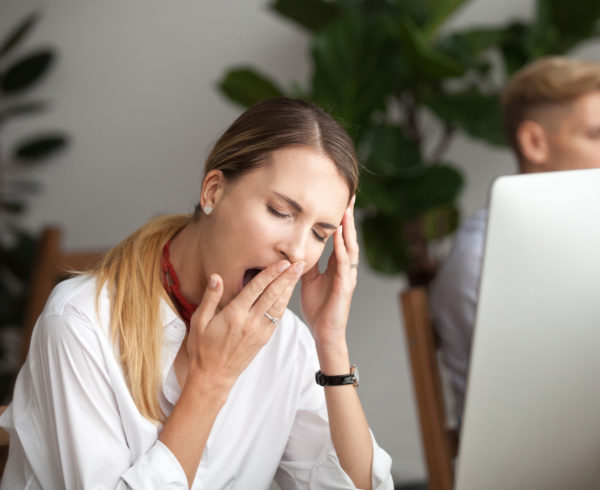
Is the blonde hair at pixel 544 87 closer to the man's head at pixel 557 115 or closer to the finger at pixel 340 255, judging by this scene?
the man's head at pixel 557 115

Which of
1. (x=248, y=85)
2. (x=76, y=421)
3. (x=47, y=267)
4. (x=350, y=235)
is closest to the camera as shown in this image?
(x=76, y=421)

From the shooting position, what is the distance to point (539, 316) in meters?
0.58

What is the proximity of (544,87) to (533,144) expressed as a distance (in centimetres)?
12

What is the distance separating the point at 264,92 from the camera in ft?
5.68

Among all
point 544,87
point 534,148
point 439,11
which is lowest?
point 534,148

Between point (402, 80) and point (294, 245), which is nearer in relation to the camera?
point (294, 245)

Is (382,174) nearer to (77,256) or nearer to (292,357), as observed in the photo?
(77,256)

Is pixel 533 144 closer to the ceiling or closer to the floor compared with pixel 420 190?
closer to the ceiling

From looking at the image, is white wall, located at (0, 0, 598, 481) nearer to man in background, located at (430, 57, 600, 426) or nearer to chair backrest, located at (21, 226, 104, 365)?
man in background, located at (430, 57, 600, 426)

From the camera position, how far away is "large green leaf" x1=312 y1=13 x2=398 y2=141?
164cm

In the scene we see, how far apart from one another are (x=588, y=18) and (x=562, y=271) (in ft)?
4.63

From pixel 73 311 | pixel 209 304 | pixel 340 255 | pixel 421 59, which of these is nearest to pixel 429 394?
pixel 340 255

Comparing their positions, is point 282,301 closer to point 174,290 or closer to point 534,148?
point 174,290

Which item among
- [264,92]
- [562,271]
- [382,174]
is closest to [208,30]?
[264,92]
